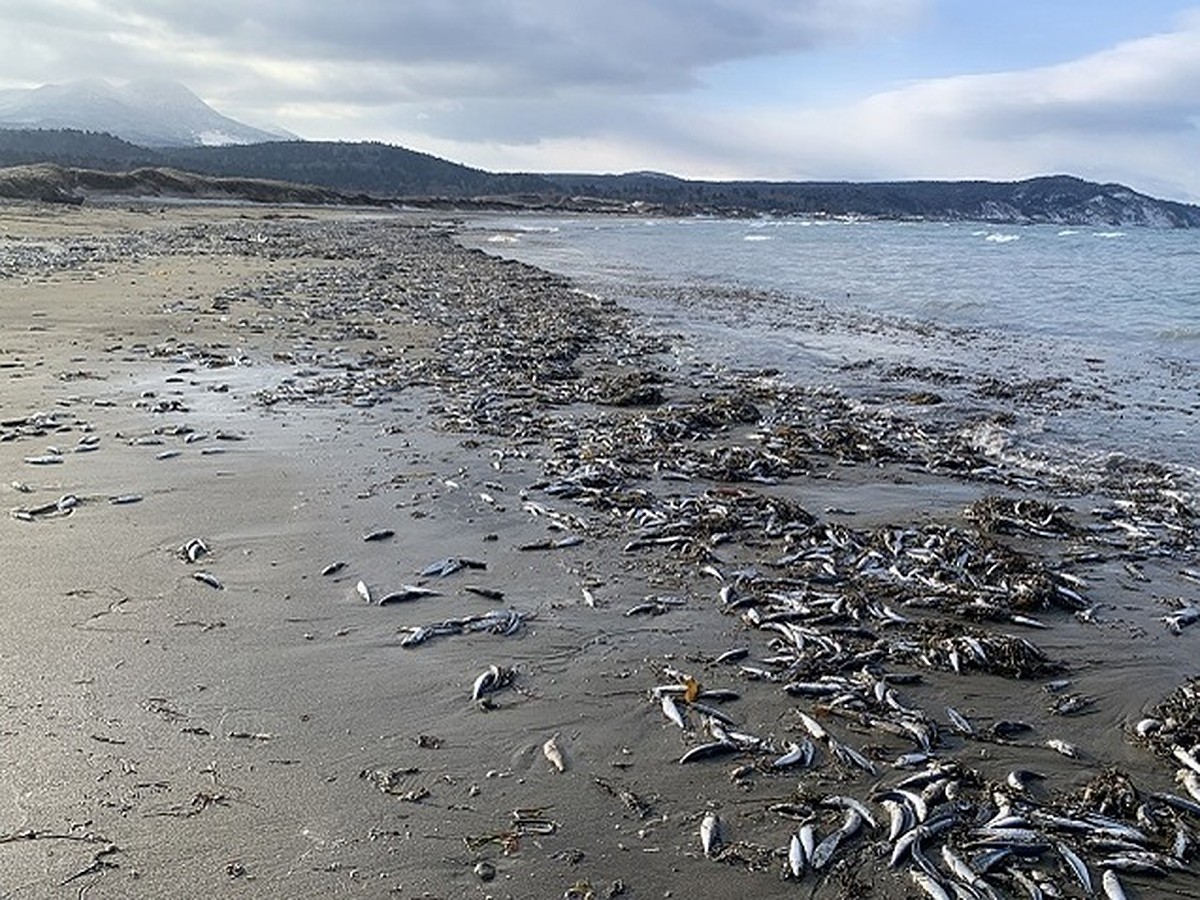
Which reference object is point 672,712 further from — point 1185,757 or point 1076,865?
point 1185,757

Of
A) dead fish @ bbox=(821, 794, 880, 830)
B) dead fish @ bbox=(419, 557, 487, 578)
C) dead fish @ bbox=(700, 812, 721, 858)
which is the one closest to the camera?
dead fish @ bbox=(700, 812, 721, 858)

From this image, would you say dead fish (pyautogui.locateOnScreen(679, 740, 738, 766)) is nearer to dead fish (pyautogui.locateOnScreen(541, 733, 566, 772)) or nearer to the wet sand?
the wet sand

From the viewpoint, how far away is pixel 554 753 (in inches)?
207

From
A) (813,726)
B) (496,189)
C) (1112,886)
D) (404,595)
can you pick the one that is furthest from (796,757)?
(496,189)

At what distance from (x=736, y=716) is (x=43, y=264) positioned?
1150 inches

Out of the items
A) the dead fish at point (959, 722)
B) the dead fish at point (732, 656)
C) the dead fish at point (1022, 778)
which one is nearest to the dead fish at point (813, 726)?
the dead fish at point (732, 656)

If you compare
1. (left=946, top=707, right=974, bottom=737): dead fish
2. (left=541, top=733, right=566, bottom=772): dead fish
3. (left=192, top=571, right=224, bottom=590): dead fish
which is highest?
(left=192, top=571, right=224, bottom=590): dead fish

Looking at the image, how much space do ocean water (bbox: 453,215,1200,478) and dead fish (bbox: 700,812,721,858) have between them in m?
8.90

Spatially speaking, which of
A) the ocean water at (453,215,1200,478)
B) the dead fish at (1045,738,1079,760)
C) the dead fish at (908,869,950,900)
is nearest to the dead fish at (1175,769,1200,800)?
the dead fish at (1045,738,1079,760)

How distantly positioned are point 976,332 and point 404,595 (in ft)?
71.6

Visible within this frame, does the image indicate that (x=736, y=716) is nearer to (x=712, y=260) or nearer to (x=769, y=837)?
(x=769, y=837)

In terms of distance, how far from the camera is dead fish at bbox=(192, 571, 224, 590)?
713cm

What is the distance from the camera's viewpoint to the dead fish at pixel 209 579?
281 inches

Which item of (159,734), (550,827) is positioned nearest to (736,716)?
(550,827)
